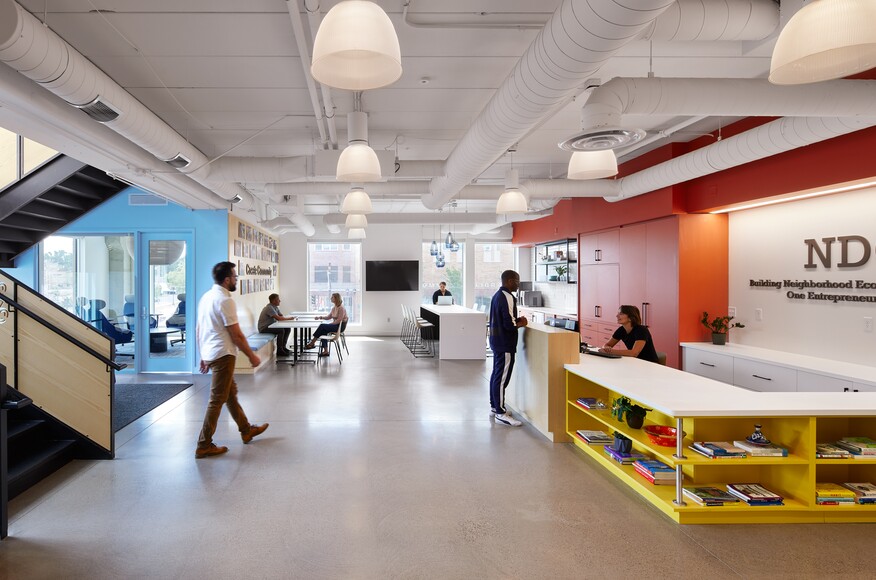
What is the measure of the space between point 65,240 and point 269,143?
4.39m

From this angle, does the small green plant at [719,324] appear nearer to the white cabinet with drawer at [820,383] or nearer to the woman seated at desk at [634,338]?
the white cabinet with drawer at [820,383]

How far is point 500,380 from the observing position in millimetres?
5273

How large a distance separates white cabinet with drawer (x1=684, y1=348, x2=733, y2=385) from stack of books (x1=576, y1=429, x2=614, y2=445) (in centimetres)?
210

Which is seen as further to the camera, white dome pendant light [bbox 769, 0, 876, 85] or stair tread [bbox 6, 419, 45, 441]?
stair tread [bbox 6, 419, 45, 441]

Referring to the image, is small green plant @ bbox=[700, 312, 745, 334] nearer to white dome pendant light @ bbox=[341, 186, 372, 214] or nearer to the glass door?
white dome pendant light @ bbox=[341, 186, 372, 214]

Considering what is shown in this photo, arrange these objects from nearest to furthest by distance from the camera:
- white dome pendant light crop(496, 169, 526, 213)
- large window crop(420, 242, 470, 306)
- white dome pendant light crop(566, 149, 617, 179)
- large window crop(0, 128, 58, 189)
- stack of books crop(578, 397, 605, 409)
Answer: white dome pendant light crop(566, 149, 617, 179) → stack of books crop(578, 397, 605, 409) → white dome pendant light crop(496, 169, 526, 213) → large window crop(0, 128, 58, 189) → large window crop(420, 242, 470, 306)

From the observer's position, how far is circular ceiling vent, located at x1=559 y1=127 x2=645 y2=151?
286 cm

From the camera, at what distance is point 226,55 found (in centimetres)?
375

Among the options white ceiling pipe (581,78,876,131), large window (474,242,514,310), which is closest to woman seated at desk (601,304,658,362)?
white ceiling pipe (581,78,876,131)

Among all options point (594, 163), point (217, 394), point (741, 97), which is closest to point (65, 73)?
point (217, 394)

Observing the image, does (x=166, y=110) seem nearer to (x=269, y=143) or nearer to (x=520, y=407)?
(x=269, y=143)

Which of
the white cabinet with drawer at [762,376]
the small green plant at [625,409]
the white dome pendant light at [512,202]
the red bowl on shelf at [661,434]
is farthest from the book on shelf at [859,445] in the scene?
the white dome pendant light at [512,202]

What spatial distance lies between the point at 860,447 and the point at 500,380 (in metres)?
2.98

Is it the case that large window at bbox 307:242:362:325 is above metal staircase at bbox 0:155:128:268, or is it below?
below
